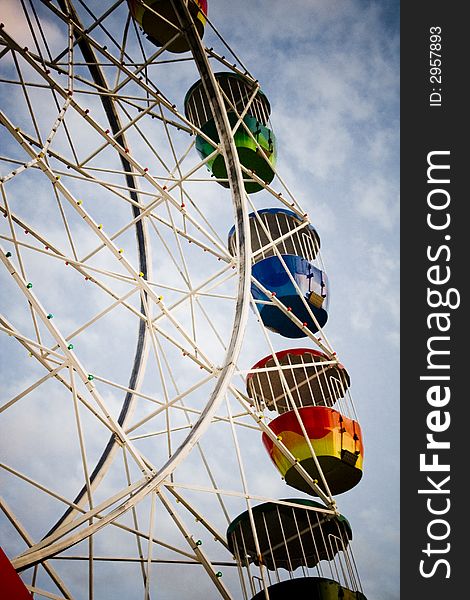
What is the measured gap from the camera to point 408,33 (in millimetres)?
9750

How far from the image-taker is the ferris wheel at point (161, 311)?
A: 8.90m

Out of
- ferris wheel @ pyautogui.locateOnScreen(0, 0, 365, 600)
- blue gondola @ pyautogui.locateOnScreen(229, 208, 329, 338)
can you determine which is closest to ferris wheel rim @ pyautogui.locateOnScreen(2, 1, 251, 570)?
ferris wheel @ pyautogui.locateOnScreen(0, 0, 365, 600)

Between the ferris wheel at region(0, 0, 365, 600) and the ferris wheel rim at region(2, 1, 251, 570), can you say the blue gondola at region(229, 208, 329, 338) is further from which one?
the ferris wheel rim at region(2, 1, 251, 570)

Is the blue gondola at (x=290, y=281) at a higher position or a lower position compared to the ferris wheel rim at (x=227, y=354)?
higher

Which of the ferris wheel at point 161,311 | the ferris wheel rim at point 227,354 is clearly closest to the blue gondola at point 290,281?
the ferris wheel at point 161,311

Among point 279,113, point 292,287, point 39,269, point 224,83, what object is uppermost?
point 279,113

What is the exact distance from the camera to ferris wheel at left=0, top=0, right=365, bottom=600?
29.2 ft

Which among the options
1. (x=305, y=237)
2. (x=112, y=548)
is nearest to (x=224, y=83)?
(x=305, y=237)

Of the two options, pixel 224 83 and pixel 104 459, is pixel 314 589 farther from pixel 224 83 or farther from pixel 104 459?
pixel 224 83

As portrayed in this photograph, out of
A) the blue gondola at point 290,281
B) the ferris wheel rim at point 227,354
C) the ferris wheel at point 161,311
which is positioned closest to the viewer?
the ferris wheel rim at point 227,354

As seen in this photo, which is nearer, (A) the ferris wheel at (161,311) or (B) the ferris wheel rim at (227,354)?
(B) the ferris wheel rim at (227,354)

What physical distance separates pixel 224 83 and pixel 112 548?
22505mm

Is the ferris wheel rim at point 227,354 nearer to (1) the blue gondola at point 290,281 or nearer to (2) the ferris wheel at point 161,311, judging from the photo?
(2) the ferris wheel at point 161,311

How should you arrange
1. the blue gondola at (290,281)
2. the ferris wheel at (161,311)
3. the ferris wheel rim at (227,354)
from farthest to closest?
the blue gondola at (290,281), the ferris wheel at (161,311), the ferris wheel rim at (227,354)
